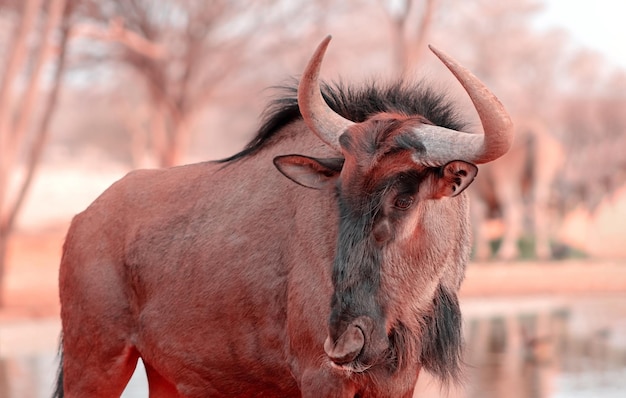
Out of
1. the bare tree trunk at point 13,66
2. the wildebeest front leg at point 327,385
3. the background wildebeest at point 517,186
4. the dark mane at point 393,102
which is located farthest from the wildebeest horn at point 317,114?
the background wildebeest at point 517,186

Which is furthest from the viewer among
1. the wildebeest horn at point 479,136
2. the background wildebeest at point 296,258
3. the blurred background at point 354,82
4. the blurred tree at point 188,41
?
the blurred tree at point 188,41

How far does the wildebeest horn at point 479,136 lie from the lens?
430 cm

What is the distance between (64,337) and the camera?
596 centimetres

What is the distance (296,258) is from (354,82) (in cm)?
139

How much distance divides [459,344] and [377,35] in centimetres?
3079

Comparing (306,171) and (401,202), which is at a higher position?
(306,171)

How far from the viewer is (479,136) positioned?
4.40 meters

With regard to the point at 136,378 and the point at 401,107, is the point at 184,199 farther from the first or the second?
the point at 136,378

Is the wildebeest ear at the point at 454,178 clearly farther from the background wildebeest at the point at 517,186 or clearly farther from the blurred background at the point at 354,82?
the background wildebeest at the point at 517,186

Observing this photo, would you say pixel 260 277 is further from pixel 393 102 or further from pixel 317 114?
pixel 393 102

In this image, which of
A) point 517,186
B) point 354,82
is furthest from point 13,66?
point 517,186

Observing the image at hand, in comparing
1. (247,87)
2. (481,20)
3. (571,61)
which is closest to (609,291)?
(247,87)

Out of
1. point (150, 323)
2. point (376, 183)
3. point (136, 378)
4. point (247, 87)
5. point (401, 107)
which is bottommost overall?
point (136, 378)

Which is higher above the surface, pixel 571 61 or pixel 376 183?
pixel 571 61
